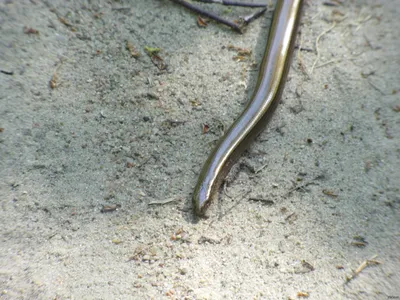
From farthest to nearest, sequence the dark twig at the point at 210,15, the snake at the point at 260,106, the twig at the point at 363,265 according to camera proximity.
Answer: the dark twig at the point at 210,15 → the snake at the point at 260,106 → the twig at the point at 363,265

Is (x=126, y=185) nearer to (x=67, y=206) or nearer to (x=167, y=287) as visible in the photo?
(x=67, y=206)

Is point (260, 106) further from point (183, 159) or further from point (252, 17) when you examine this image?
point (252, 17)

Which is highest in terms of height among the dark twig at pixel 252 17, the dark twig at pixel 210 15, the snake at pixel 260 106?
the dark twig at pixel 252 17

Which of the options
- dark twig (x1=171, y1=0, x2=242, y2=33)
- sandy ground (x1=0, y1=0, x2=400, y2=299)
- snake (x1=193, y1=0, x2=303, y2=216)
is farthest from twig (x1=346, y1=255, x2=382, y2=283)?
dark twig (x1=171, y1=0, x2=242, y2=33)

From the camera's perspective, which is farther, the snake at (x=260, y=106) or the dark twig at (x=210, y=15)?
the dark twig at (x=210, y=15)

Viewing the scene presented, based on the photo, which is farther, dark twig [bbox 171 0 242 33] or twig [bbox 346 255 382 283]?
dark twig [bbox 171 0 242 33]

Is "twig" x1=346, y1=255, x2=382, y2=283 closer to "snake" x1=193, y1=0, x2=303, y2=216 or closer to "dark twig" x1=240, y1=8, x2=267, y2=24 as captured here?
"snake" x1=193, y1=0, x2=303, y2=216

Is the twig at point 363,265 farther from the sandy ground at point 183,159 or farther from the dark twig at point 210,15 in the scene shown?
the dark twig at point 210,15

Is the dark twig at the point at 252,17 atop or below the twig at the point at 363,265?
atop

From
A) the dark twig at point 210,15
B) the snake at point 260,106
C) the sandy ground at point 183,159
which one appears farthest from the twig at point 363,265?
the dark twig at point 210,15
